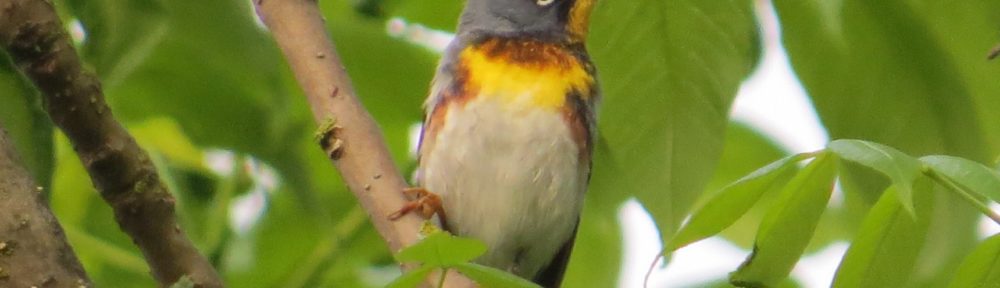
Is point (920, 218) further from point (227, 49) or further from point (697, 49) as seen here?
point (227, 49)

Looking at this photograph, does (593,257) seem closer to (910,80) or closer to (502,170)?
(502,170)

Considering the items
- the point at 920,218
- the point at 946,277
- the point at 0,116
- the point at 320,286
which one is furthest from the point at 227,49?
the point at 946,277

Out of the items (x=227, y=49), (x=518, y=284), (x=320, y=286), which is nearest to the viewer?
(x=518, y=284)

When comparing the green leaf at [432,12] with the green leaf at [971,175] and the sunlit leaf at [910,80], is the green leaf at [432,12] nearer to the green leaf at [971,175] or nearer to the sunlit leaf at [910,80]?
the sunlit leaf at [910,80]

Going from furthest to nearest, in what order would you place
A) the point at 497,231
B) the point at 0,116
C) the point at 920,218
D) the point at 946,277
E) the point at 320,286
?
the point at 497,231
the point at 320,286
the point at 946,277
the point at 0,116
the point at 920,218

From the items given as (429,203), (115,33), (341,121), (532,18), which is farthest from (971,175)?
(532,18)

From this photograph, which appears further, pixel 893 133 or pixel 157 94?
pixel 157 94

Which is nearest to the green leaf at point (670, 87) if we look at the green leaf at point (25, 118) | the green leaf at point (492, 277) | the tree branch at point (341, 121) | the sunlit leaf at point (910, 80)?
the sunlit leaf at point (910, 80)
